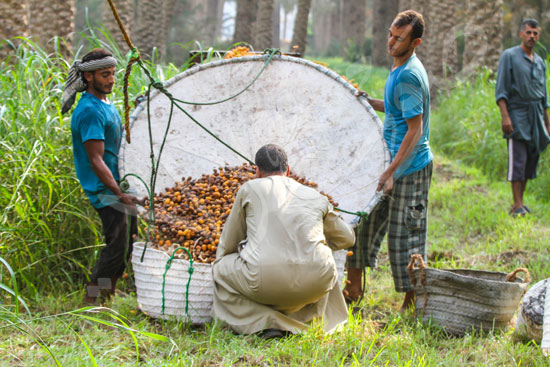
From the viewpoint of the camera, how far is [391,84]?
14.1ft

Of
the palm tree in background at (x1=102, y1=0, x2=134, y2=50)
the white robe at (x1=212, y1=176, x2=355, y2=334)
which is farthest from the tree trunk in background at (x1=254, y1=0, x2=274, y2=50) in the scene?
the white robe at (x1=212, y1=176, x2=355, y2=334)

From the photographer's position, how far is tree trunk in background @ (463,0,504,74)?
11.0 meters

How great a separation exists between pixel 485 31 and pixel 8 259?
8.98 meters

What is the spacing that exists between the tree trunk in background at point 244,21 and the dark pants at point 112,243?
44.6 ft

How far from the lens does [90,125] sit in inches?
161

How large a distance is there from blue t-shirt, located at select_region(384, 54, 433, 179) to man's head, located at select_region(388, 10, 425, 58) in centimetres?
9

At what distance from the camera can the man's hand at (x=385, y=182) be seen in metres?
4.32

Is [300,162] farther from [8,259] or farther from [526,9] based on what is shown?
[526,9]

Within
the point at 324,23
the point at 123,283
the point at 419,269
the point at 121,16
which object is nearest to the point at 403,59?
the point at 419,269

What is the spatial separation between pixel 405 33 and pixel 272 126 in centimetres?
127

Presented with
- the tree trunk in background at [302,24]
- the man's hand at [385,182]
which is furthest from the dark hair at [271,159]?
the tree trunk in background at [302,24]

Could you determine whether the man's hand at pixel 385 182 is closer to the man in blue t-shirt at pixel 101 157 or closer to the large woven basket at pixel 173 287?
the large woven basket at pixel 173 287

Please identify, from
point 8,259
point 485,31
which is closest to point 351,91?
point 8,259

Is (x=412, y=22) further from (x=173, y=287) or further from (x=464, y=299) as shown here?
(x=173, y=287)
